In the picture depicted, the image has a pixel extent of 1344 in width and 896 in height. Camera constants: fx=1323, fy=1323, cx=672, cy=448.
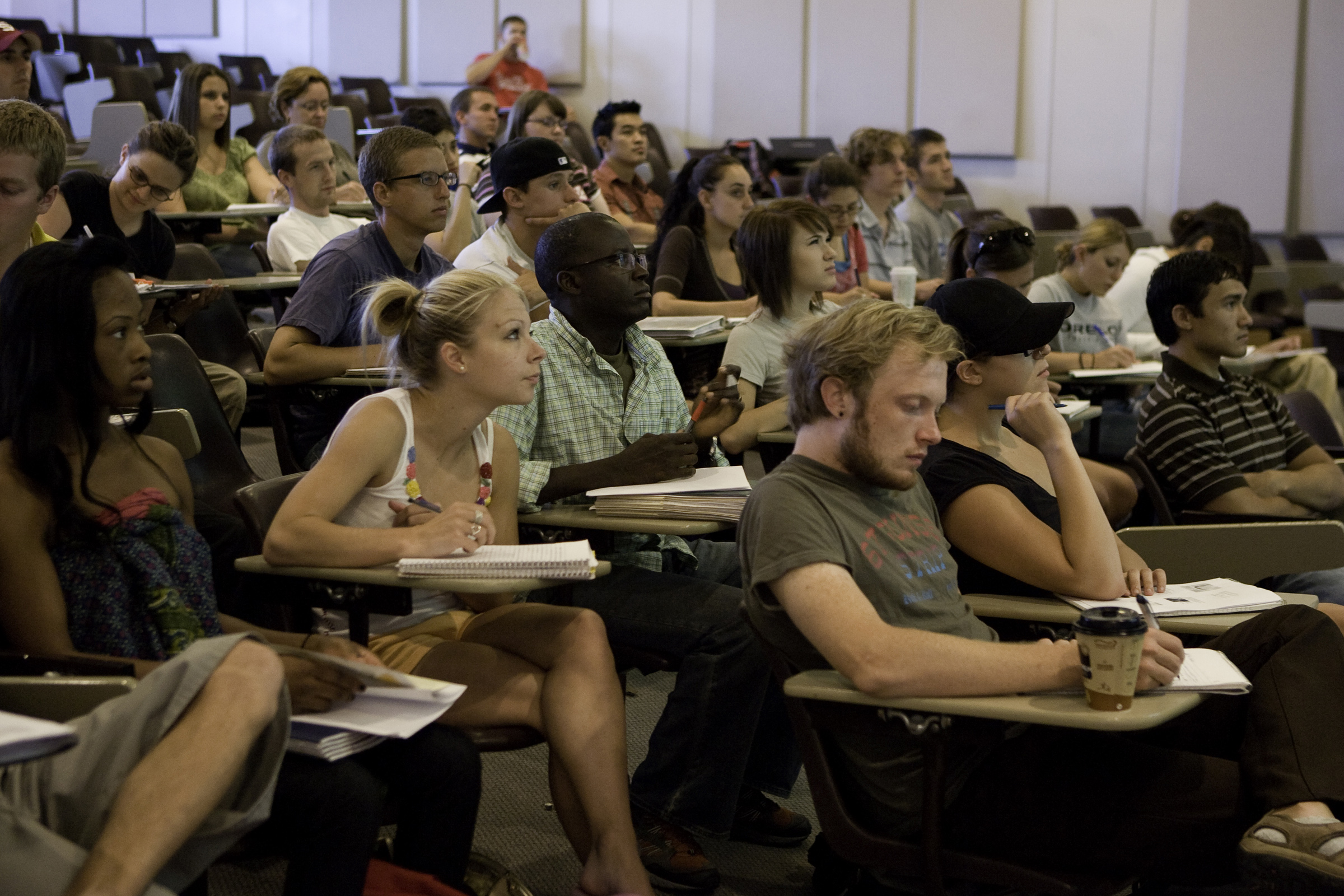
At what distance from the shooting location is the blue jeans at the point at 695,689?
2.26 meters

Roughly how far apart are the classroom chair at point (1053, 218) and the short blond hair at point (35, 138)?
704 cm

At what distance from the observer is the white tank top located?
2.10 m

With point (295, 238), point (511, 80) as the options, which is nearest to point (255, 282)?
point (295, 238)

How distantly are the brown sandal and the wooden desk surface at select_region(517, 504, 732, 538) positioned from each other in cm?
93

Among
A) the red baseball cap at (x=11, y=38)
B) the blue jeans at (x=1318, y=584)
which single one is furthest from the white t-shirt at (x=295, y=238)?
the blue jeans at (x=1318, y=584)

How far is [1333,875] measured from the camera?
163 cm

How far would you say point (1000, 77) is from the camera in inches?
362

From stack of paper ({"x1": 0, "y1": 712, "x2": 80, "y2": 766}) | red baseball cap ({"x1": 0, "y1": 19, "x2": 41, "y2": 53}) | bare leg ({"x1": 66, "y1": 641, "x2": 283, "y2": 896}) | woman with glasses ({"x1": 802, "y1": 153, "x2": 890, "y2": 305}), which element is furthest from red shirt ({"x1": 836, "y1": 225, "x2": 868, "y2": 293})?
stack of paper ({"x1": 0, "y1": 712, "x2": 80, "y2": 766})

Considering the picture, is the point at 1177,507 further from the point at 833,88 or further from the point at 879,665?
the point at 833,88

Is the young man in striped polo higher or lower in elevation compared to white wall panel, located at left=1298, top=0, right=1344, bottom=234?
lower

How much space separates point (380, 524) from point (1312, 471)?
7.59 feet

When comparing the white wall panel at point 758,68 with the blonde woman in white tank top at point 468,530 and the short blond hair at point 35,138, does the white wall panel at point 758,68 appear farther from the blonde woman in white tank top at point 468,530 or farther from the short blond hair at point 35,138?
the blonde woman in white tank top at point 468,530

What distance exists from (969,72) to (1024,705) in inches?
330

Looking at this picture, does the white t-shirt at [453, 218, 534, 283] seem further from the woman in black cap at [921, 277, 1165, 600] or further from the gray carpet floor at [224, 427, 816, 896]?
the woman in black cap at [921, 277, 1165, 600]
